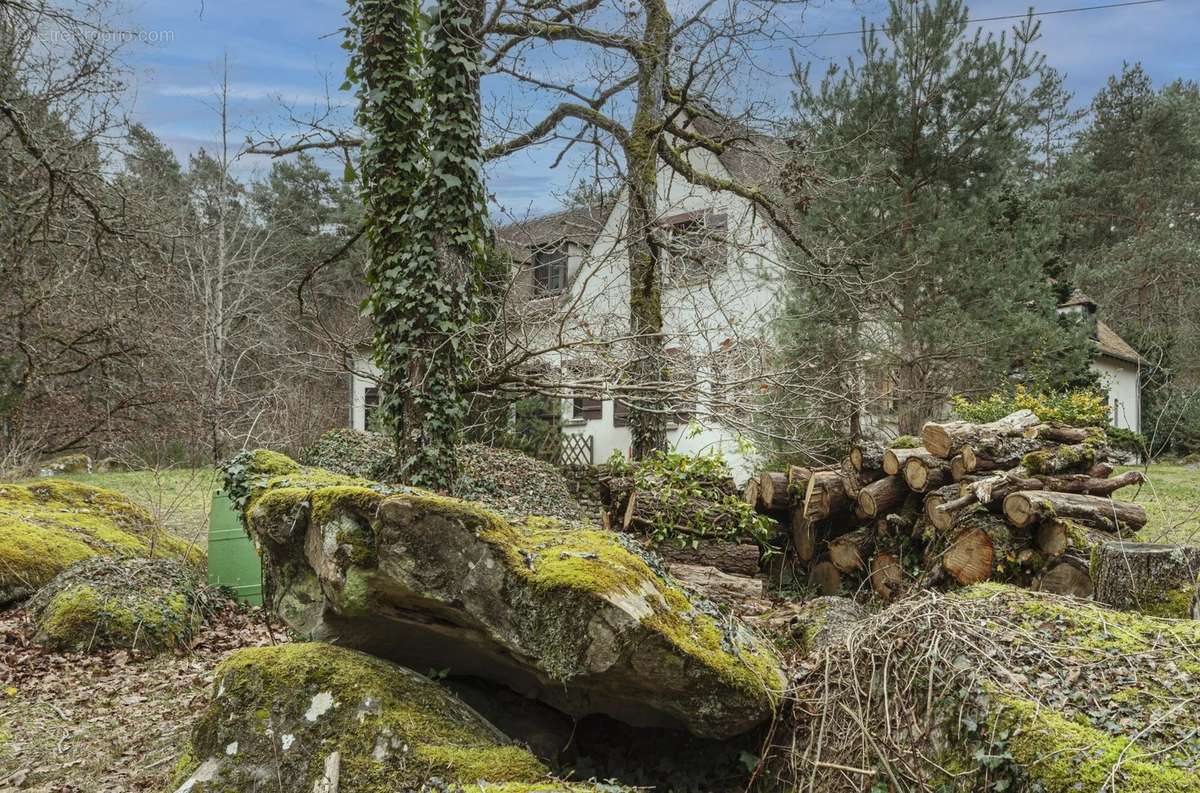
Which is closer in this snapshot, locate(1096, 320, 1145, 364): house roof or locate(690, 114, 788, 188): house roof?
locate(690, 114, 788, 188): house roof

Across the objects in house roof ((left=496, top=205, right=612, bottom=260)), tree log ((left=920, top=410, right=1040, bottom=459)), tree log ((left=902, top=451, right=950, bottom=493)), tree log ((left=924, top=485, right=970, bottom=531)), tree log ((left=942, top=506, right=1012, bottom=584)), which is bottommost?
tree log ((left=942, top=506, right=1012, bottom=584))

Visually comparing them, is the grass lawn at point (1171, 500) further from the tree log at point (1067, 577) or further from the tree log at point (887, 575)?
the tree log at point (887, 575)

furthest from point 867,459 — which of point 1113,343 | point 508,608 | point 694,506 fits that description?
point 1113,343

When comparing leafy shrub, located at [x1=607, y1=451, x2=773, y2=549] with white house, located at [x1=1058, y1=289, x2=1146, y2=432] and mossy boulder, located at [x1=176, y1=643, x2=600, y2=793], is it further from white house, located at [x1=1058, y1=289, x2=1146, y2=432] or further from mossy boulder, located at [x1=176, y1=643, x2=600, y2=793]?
white house, located at [x1=1058, y1=289, x2=1146, y2=432]

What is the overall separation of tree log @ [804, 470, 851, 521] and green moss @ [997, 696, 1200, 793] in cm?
470

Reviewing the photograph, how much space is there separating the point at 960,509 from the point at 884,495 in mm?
828

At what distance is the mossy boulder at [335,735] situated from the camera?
3072mm

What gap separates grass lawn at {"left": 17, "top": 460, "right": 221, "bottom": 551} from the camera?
956cm

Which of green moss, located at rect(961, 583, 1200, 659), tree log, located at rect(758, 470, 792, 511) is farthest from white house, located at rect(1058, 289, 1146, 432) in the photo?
green moss, located at rect(961, 583, 1200, 659)

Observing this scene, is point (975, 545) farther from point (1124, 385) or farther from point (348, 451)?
point (1124, 385)

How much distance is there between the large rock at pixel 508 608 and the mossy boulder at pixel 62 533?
3.50m

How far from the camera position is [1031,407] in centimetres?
1297

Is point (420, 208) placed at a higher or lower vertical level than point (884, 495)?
higher

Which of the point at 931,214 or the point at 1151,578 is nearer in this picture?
the point at 1151,578
